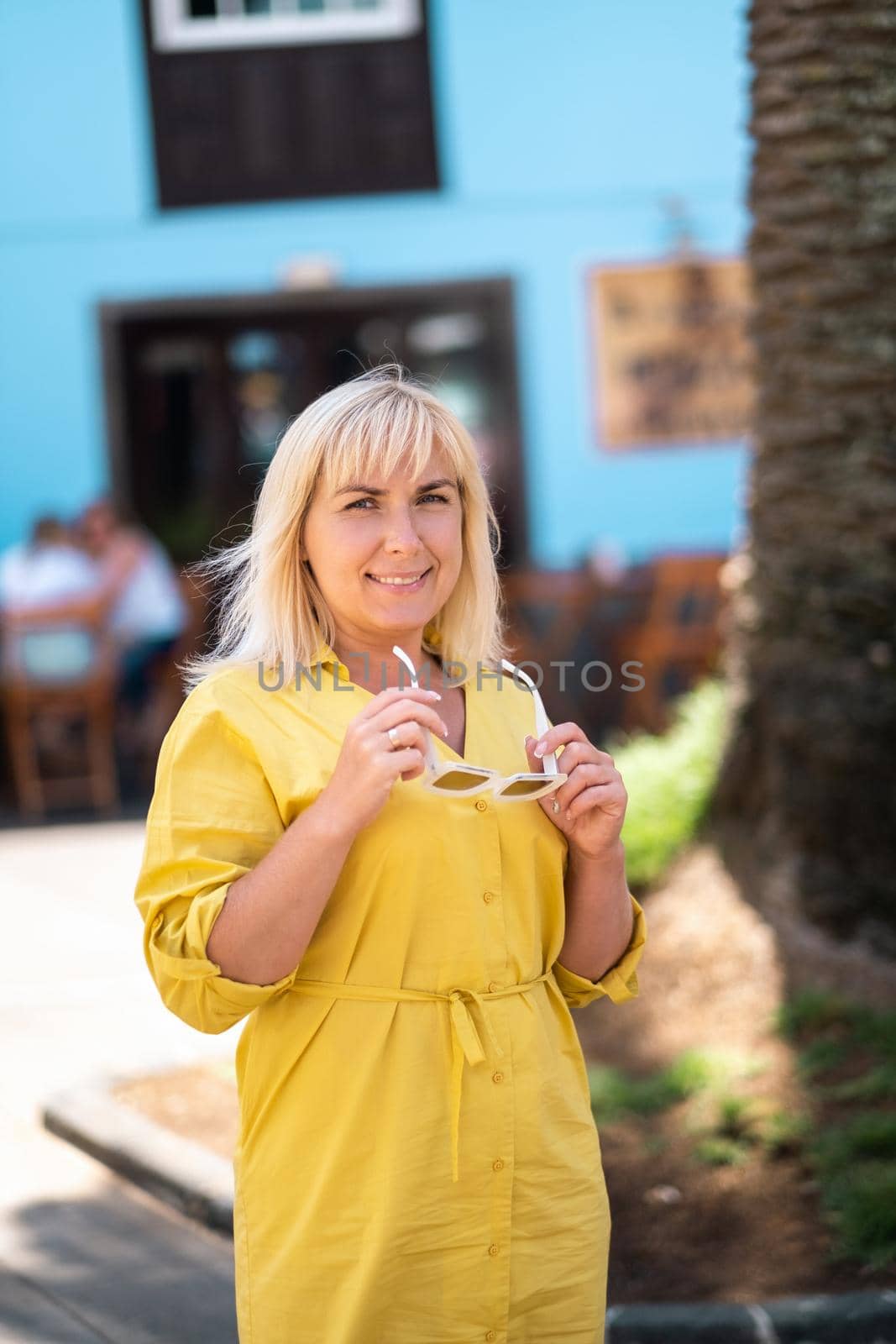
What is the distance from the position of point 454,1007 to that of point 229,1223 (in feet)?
6.35

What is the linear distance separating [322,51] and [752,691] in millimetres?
8113

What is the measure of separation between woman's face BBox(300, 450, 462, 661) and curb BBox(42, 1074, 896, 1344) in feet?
5.52

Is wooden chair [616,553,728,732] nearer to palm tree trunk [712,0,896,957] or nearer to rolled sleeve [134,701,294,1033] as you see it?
palm tree trunk [712,0,896,957]

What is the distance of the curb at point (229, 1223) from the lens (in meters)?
3.10

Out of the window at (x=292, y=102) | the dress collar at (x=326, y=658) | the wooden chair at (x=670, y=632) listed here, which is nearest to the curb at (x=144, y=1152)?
the dress collar at (x=326, y=658)

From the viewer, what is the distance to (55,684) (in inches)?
367

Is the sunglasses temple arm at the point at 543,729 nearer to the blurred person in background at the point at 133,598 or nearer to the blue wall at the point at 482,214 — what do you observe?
the blurred person in background at the point at 133,598

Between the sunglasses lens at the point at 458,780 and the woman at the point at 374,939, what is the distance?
19 millimetres

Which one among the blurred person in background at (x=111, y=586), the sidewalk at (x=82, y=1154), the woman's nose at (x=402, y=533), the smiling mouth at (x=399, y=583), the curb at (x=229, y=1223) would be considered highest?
the woman's nose at (x=402, y=533)

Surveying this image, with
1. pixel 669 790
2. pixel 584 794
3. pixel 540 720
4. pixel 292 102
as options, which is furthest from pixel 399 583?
pixel 292 102

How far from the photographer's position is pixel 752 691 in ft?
16.2

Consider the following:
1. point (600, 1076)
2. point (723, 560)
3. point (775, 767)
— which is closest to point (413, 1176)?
point (600, 1076)

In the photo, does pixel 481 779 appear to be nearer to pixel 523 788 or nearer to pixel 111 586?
pixel 523 788

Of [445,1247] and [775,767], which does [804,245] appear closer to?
[775,767]
